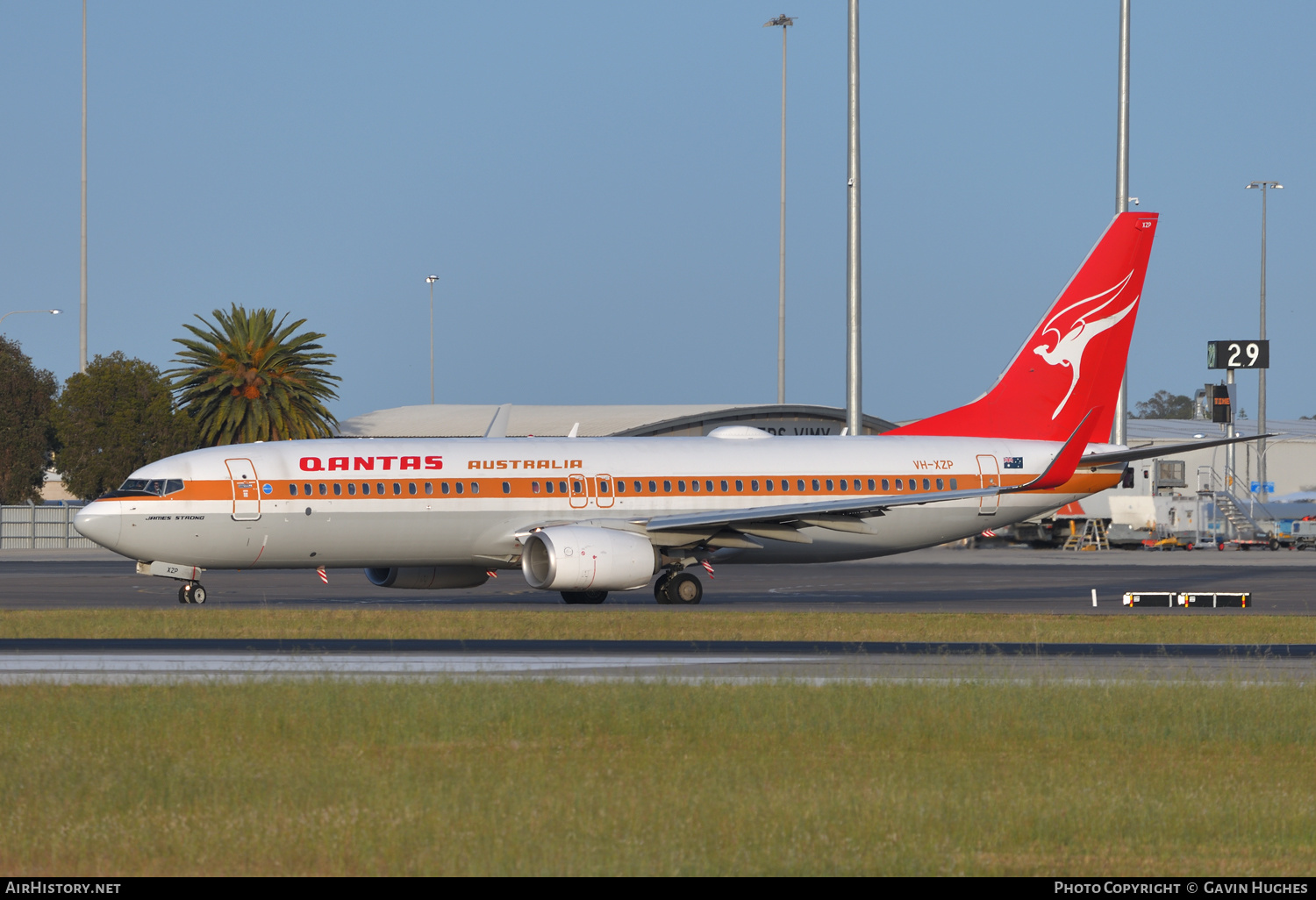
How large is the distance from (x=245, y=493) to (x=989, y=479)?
16.7m

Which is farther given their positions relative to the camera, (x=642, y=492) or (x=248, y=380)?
(x=248, y=380)

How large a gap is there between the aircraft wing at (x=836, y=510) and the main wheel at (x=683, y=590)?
1.27 meters

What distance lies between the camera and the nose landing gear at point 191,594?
109ft

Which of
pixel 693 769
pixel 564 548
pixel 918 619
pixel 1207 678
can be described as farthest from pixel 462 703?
pixel 564 548

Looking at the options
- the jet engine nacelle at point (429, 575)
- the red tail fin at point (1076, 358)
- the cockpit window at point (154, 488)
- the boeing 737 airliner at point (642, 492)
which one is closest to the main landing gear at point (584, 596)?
the boeing 737 airliner at point (642, 492)

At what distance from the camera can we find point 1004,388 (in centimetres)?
3912

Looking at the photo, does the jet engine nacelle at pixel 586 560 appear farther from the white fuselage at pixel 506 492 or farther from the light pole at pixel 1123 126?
the light pole at pixel 1123 126

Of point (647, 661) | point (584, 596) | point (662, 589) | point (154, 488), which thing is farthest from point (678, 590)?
point (647, 661)

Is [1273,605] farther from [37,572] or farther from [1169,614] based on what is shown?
[37,572]

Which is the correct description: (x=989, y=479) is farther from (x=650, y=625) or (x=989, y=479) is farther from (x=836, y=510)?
(x=650, y=625)

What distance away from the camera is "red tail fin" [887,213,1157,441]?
38938 millimetres

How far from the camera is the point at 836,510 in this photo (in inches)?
1310

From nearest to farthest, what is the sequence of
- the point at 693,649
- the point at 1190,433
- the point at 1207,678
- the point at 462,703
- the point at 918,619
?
1. the point at 462,703
2. the point at 1207,678
3. the point at 693,649
4. the point at 918,619
5. the point at 1190,433

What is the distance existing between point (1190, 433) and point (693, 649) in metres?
90.8
